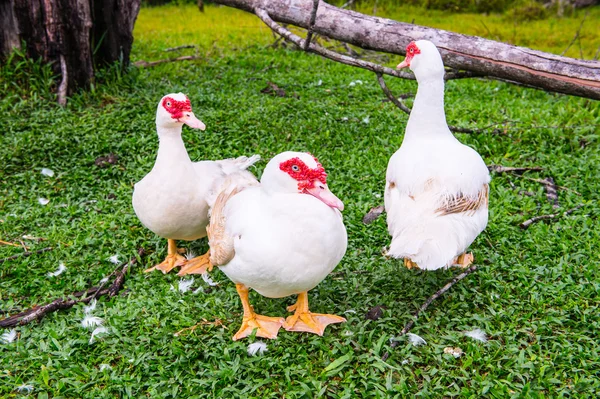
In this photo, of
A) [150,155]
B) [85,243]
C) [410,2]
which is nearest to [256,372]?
[85,243]

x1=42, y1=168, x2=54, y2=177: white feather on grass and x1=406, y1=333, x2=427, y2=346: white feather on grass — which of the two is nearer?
x1=406, y1=333, x2=427, y2=346: white feather on grass

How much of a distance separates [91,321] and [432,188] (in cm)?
204

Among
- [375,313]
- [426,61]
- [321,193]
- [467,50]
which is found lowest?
[375,313]

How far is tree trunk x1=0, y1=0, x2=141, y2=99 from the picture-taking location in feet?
17.6

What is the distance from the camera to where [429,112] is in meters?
3.51

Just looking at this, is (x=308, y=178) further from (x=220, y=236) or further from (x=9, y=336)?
(x=9, y=336)

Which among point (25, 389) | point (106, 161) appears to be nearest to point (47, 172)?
point (106, 161)

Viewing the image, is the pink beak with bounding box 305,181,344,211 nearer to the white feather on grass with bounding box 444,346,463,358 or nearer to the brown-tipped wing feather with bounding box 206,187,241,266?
the brown-tipped wing feather with bounding box 206,187,241,266

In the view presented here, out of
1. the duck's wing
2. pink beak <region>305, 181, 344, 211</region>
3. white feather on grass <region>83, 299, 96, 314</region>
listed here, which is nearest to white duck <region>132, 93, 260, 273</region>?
the duck's wing

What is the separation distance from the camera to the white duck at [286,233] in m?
2.62

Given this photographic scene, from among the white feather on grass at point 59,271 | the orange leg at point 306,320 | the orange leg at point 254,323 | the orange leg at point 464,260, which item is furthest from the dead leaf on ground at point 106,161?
the orange leg at point 464,260

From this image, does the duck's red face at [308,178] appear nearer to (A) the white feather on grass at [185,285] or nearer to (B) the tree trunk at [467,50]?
(A) the white feather on grass at [185,285]

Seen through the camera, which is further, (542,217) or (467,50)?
(467,50)

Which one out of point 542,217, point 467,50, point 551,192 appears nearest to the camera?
point 542,217
